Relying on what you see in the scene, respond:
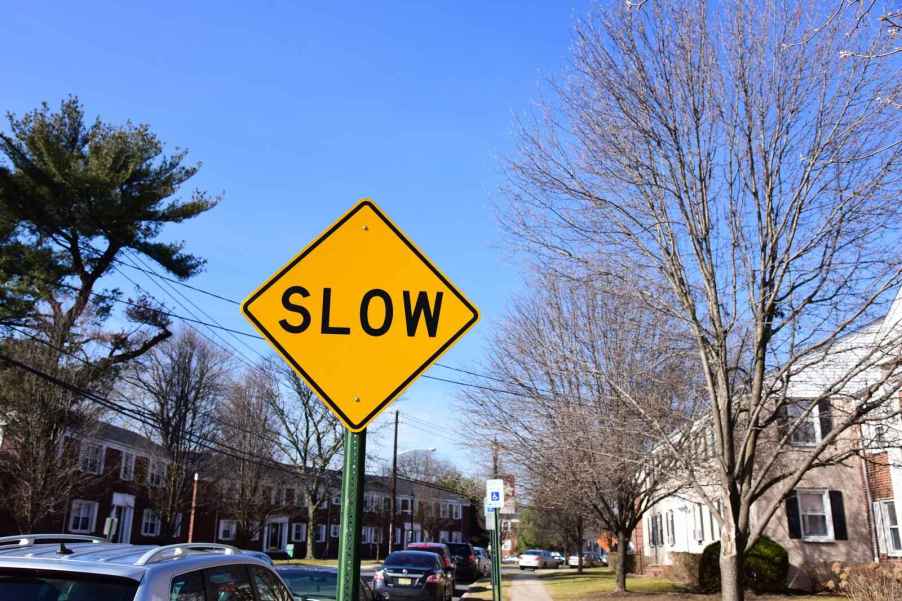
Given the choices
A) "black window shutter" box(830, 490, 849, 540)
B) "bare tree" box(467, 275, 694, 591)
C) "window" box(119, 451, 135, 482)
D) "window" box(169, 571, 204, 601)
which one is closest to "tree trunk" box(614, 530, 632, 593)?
"bare tree" box(467, 275, 694, 591)

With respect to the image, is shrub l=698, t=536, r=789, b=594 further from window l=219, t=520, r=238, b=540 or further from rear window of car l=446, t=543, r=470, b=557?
window l=219, t=520, r=238, b=540

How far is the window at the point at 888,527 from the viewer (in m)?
23.9

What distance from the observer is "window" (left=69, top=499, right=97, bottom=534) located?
131 feet

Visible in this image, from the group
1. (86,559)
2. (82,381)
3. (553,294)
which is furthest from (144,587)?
(82,381)

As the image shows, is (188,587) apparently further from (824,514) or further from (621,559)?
(824,514)

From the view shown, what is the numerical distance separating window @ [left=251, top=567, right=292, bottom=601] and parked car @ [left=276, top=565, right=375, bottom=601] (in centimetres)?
550

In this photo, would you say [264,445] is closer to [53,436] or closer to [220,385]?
[220,385]

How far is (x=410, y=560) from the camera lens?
65.4 feet

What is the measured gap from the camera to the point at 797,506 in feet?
83.1

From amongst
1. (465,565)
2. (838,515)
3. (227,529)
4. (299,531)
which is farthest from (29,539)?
(299,531)

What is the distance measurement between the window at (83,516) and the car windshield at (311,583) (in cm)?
3269

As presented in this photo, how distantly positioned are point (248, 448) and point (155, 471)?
205 inches

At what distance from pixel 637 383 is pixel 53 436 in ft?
65.8

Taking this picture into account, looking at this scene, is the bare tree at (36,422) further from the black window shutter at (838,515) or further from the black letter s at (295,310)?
the black window shutter at (838,515)
